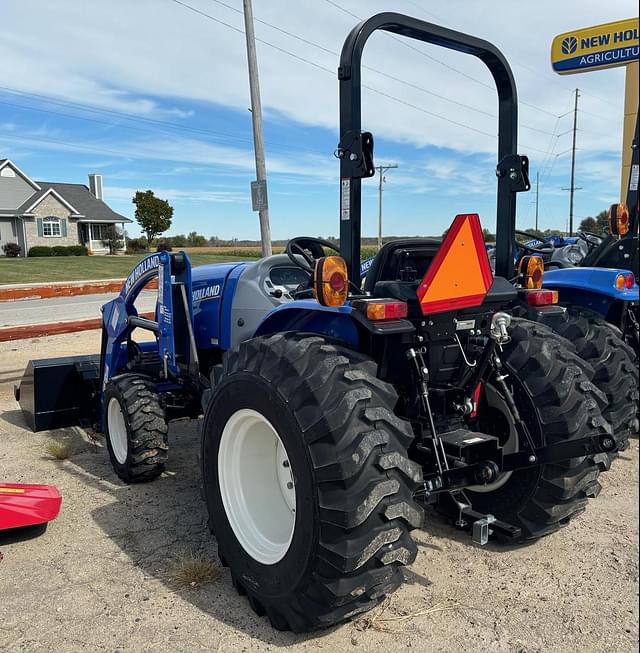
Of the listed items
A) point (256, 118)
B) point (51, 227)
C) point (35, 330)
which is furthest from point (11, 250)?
point (35, 330)

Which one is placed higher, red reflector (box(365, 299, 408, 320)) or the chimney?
the chimney

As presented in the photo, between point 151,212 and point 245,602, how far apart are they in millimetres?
47852

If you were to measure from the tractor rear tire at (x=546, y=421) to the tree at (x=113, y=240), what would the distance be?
47343 mm

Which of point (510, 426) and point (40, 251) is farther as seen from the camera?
point (40, 251)

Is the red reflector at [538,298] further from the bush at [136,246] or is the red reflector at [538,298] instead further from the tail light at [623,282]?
the bush at [136,246]

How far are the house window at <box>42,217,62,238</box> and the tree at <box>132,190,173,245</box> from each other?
6216 mm

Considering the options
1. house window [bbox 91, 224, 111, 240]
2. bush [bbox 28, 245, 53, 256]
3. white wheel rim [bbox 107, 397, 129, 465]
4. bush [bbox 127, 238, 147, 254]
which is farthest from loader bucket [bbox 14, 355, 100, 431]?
house window [bbox 91, 224, 111, 240]

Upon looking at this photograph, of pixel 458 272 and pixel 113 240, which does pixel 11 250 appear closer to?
pixel 113 240

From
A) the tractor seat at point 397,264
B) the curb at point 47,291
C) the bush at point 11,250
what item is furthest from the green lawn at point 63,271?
the tractor seat at point 397,264

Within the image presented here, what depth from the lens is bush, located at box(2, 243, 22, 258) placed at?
39.7m

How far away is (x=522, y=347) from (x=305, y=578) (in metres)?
1.58

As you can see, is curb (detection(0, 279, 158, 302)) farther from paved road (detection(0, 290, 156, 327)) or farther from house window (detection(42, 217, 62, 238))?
house window (detection(42, 217, 62, 238))

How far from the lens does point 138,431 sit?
4348mm

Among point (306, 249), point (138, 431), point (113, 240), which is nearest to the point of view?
point (306, 249)
